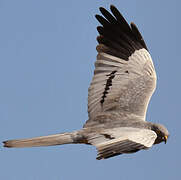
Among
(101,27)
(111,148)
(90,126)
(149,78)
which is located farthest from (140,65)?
(111,148)

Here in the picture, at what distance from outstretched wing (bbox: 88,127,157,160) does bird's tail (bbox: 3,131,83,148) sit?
0.54 m

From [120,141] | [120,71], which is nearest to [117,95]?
[120,71]

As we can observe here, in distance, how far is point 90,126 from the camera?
10.6 metres

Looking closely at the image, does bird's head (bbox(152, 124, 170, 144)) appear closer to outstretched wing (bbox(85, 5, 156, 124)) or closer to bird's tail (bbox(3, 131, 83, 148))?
outstretched wing (bbox(85, 5, 156, 124))

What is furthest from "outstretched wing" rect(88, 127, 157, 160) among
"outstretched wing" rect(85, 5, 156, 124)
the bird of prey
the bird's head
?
"outstretched wing" rect(85, 5, 156, 124)

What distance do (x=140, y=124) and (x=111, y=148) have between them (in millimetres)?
2002

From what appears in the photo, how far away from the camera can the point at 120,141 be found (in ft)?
28.3

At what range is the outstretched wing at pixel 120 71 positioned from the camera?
11.0 m

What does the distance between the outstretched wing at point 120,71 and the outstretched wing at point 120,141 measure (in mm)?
1269

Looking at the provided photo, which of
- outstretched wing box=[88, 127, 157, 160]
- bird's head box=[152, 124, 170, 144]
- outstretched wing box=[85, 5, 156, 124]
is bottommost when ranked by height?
bird's head box=[152, 124, 170, 144]

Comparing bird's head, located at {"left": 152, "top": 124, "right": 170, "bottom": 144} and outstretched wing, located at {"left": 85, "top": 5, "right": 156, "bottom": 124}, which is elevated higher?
outstretched wing, located at {"left": 85, "top": 5, "right": 156, "bottom": 124}

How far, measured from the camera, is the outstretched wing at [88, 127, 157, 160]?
8.30m

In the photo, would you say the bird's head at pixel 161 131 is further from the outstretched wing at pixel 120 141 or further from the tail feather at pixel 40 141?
the tail feather at pixel 40 141

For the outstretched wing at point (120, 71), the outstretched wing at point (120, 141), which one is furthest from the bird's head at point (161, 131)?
the outstretched wing at point (120, 141)
